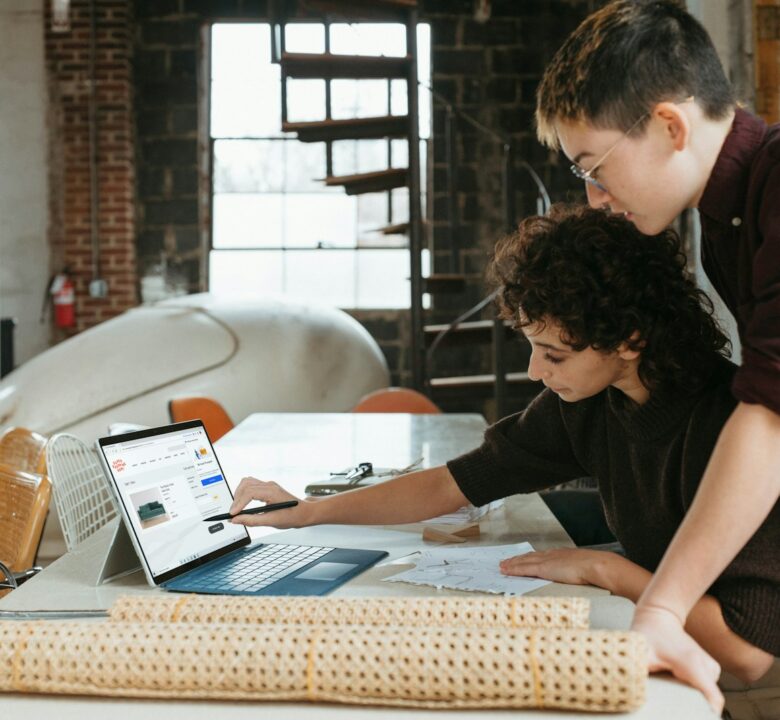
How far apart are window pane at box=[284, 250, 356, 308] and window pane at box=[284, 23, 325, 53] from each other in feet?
5.25

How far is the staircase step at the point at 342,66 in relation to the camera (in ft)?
18.4

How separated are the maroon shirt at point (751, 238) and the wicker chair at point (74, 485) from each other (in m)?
1.66

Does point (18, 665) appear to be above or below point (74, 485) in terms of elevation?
above

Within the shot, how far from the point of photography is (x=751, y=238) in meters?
1.33

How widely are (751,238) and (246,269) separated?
6.42 m

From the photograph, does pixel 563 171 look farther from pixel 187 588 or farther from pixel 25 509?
pixel 187 588

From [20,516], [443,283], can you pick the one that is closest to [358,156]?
[443,283]

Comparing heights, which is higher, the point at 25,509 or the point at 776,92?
the point at 776,92

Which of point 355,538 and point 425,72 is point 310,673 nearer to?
point 355,538

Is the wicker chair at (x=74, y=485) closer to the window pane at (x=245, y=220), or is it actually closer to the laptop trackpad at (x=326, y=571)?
the laptop trackpad at (x=326, y=571)

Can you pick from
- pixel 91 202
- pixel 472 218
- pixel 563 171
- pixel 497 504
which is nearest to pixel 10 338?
pixel 91 202

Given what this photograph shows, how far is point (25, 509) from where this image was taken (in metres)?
2.21

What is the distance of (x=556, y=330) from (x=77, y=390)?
4.19 meters

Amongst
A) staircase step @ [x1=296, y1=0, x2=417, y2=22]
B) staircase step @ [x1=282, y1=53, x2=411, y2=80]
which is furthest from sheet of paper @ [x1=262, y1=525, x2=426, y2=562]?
staircase step @ [x1=296, y1=0, x2=417, y2=22]
